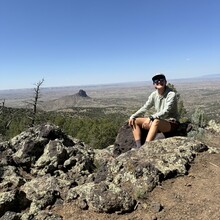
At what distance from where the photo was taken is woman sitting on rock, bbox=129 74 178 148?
9.15 metres

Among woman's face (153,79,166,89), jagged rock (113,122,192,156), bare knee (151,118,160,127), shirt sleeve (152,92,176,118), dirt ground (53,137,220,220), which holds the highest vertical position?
woman's face (153,79,166,89)

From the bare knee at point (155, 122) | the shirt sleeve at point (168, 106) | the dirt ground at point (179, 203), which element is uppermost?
the shirt sleeve at point (168, 106)

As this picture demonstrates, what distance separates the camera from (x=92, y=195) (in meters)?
7.14

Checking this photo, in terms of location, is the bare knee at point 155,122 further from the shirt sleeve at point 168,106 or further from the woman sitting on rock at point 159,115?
the shirt sleeve at point 168,106

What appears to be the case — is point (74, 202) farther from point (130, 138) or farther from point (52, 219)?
point (130, 138)

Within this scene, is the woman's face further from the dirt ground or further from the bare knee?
the dirt ground

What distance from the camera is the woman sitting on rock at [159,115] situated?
9.15 m

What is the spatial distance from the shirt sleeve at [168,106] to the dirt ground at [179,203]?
2008 millimetres

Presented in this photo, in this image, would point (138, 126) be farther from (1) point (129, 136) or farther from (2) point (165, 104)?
(1) point (129, 136)

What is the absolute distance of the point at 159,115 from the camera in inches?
356

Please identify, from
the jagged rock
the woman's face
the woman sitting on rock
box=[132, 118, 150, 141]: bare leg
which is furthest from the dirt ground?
the woman's face

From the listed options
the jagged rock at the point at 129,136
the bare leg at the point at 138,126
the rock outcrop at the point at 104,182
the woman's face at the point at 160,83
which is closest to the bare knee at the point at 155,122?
the bare leg at the point at 138,126

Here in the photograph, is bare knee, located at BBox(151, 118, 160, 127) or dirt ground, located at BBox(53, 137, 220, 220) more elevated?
bare knee, located at BBox(151, 118, 160, 127)

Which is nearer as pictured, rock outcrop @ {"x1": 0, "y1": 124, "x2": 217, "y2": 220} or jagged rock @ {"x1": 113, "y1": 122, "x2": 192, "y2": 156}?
rock outcrop @ {"x1": 0, "y1": 124, "x2": 217, "y2": 220}
